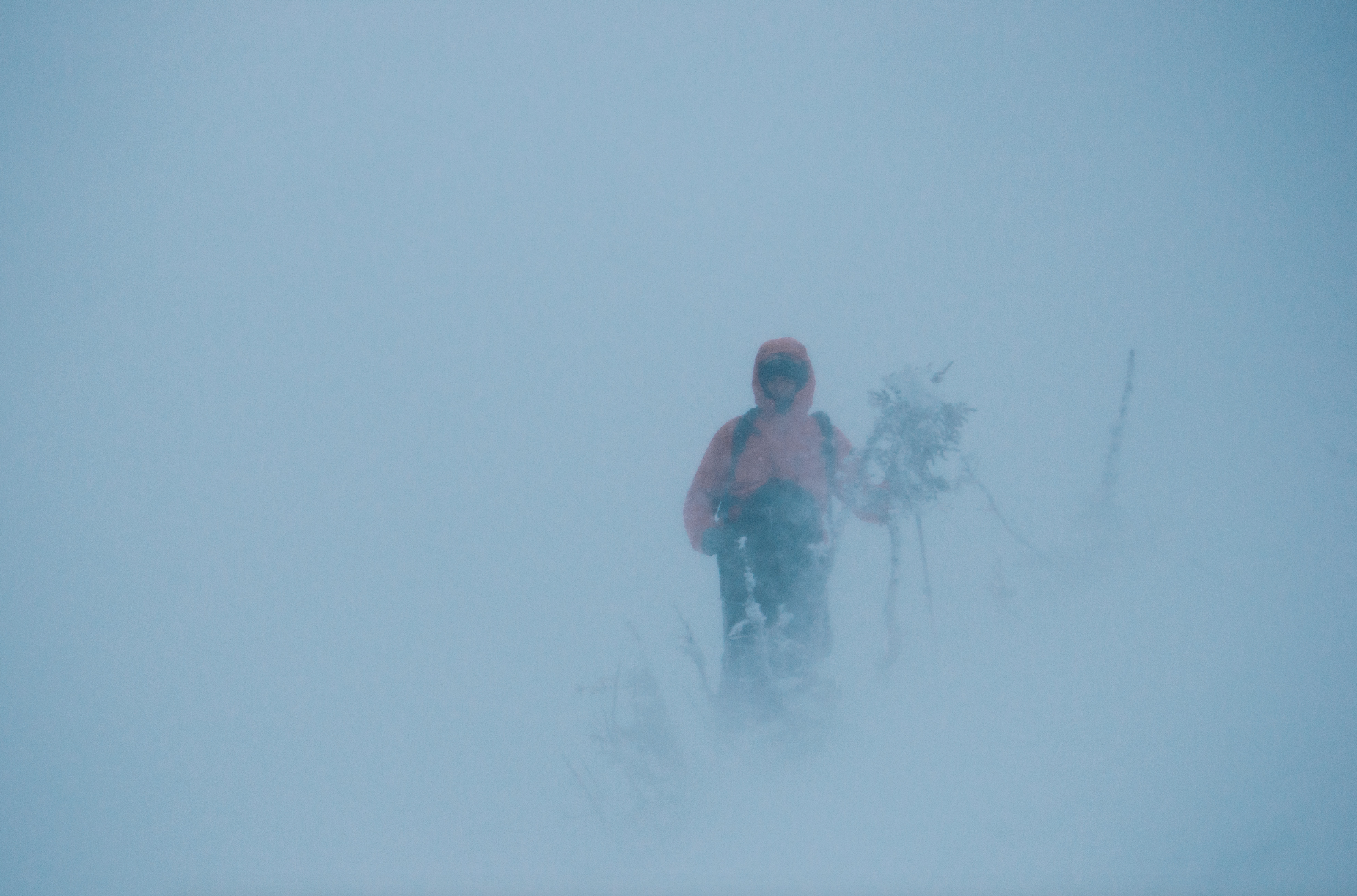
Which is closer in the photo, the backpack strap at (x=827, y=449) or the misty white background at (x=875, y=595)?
the misty white background at (x=875, y=595)

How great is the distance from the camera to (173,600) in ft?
49.9

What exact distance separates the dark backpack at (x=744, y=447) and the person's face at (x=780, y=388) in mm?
148

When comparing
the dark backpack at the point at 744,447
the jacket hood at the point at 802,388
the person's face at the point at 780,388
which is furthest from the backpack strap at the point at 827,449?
the person's face at the point at 780,388

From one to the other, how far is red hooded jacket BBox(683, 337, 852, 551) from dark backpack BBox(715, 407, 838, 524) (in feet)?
0.05

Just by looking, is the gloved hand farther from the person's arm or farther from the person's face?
the person's face

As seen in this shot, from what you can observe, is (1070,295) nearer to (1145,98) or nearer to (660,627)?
(660,627)

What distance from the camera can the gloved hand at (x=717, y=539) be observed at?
10.1 feet

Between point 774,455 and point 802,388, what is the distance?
0.40m

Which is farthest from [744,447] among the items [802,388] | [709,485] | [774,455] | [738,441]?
[802,388]

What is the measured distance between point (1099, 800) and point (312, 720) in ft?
27.3

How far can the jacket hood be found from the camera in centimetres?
288

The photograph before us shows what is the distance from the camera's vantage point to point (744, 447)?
9.86ft

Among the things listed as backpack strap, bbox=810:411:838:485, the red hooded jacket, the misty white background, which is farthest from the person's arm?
the misty white background

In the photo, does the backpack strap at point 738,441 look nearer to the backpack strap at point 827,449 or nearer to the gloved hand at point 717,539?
the gloved hand at point 717,539
